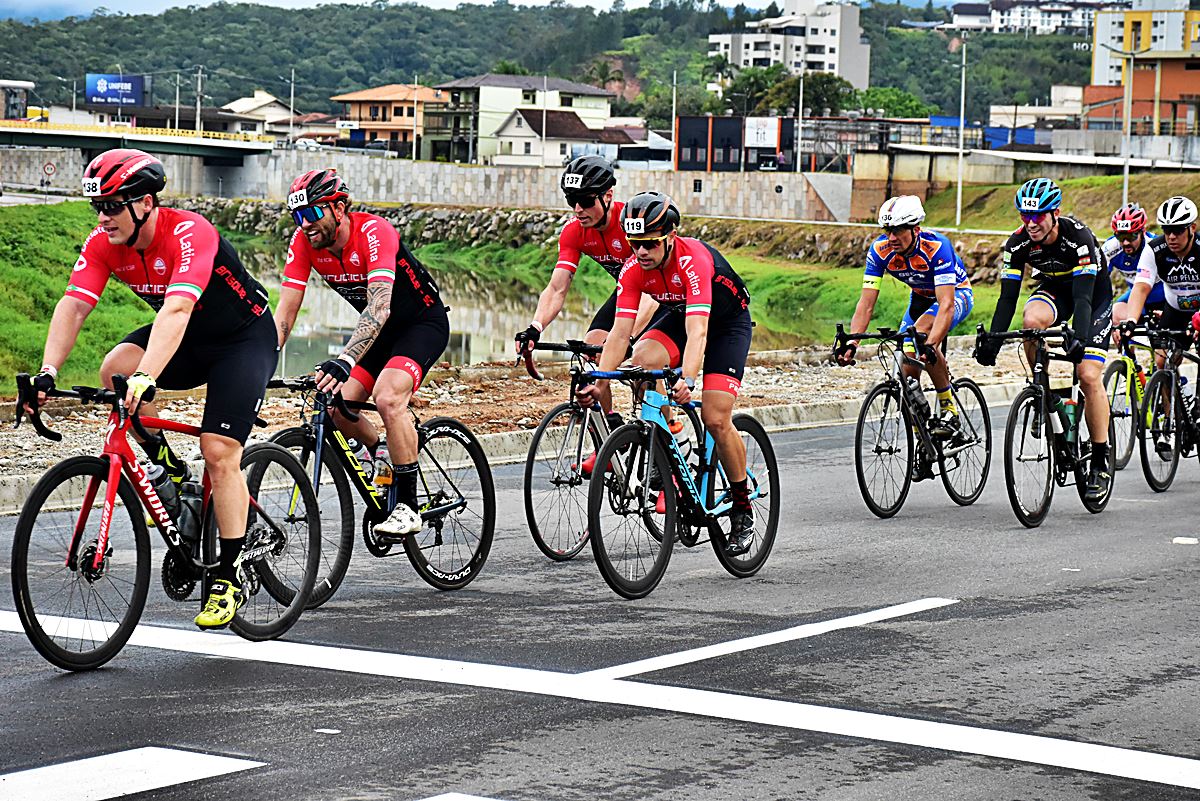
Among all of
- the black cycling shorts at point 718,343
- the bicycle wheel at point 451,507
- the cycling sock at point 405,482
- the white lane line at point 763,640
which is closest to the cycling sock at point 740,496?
the black cycling shorts at point 718,343

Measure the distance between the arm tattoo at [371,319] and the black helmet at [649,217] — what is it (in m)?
1.40

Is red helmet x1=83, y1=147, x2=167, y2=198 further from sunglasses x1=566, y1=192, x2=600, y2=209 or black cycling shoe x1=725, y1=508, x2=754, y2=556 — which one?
black cycling shoe x1=725, y1=508, x2=754, y2=556

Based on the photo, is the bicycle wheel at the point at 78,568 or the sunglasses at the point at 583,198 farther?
the sunglasses at the point at 583,198

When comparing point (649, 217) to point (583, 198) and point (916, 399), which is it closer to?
point (583, 198)

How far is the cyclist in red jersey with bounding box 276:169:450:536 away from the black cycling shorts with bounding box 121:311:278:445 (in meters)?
0.46

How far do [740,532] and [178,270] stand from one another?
12.6 ft

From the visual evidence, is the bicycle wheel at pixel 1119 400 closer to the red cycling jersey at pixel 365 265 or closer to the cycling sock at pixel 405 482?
the red cycling jersey at pixel 365 265

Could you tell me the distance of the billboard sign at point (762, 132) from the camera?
354 ft

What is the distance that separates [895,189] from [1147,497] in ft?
250

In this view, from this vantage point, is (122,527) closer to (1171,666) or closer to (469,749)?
(469,749)

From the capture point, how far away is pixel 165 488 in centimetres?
761

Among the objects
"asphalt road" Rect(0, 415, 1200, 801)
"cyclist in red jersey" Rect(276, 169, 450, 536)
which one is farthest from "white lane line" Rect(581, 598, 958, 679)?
"cyclist in red jersey" Rect(276, 169, 450, 536)

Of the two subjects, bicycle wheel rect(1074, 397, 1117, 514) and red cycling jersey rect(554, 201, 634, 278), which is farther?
bicycle wheel rect(1074, 397, 1117, 514)

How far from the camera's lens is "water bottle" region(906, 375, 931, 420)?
12.3 m
